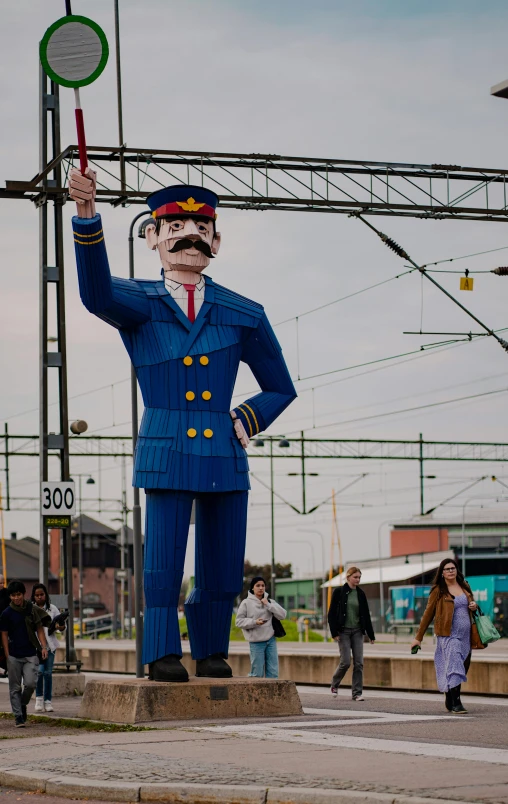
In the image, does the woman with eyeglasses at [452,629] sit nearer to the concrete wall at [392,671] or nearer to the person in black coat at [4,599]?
the concrete wall at [392,671]

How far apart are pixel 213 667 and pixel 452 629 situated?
2335 mm

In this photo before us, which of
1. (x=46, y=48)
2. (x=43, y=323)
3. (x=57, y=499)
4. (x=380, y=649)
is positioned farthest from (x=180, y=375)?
(x=380, y=649)

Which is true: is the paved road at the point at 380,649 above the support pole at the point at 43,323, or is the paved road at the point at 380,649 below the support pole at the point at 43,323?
below

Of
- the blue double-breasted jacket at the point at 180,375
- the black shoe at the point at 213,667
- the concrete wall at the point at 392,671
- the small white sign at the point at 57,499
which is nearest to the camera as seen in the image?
the blue double-breasted jacket at the point at 180,375

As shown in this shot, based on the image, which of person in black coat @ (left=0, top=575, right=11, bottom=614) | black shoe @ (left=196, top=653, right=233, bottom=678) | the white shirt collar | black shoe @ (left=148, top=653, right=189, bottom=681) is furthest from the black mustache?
person in black coat @ (left=0, top=575, right=11, bottom=614)

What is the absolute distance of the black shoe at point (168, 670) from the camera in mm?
11977

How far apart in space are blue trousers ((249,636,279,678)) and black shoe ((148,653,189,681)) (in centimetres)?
358

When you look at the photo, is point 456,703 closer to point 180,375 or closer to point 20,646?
point 180,375

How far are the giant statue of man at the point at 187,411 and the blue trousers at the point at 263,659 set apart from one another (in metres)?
2.97

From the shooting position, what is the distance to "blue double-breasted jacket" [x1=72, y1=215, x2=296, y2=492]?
12.0m

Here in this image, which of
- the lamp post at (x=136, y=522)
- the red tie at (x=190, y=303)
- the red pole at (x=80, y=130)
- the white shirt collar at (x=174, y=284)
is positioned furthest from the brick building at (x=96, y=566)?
the red pole at (x=80, y=130)

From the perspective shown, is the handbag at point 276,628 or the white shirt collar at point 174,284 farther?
the handbag at point 276,628

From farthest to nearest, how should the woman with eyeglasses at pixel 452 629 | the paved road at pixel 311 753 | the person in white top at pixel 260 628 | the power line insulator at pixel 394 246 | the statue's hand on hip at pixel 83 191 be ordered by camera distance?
the power line insulator at pixel 394 246
the person in white top at pixel 260 628
the woman with eyeglasses at pixel 452 629
the statue's hand on hip at pixel 83 191
the paved road at pixel 311 753

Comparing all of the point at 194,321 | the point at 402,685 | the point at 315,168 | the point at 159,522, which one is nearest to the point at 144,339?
the point at 194,321
